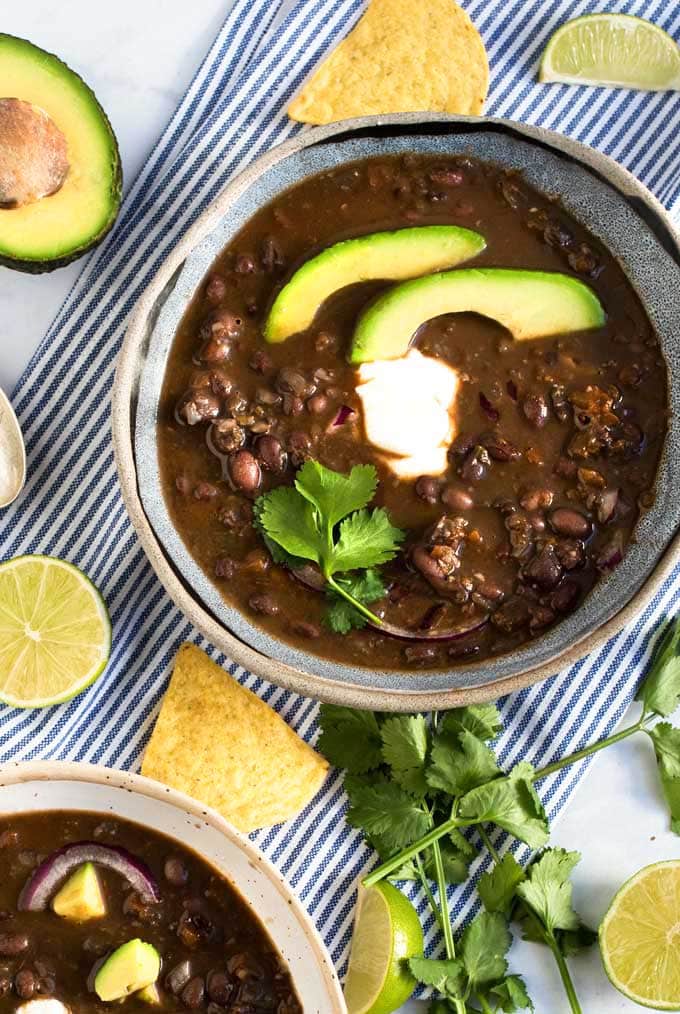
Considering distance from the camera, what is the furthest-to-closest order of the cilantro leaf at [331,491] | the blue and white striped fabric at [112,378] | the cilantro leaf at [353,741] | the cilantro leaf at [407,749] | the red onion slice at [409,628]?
the blue and white striped fabric at [112,378] < the cilantro leaf at [353,741] < the cilantro leaf at [407,749] < the red onion slice at [409,628] < the cilantro leaf at [331,491]

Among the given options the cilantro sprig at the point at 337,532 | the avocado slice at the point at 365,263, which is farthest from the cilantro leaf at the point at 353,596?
the avocado slice at the point at 365,263

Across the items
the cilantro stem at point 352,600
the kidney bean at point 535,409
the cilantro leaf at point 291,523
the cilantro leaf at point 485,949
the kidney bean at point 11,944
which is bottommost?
the kidney bean at point 11,944

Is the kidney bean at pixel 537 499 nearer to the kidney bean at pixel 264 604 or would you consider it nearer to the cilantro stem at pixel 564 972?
the kidney bean at pixel 264 604

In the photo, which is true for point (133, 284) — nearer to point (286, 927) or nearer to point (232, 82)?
point (232, 82)

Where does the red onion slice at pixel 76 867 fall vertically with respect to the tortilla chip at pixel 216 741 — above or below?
below

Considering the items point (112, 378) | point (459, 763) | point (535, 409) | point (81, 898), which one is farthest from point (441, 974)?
point (112, 378)

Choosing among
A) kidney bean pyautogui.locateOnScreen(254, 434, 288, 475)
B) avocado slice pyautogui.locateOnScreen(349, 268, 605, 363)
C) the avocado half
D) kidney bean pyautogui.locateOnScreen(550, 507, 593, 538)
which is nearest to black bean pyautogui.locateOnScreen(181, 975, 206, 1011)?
kidney bean pyautogui.locateOnScreen(254, 434, 288, 475)
